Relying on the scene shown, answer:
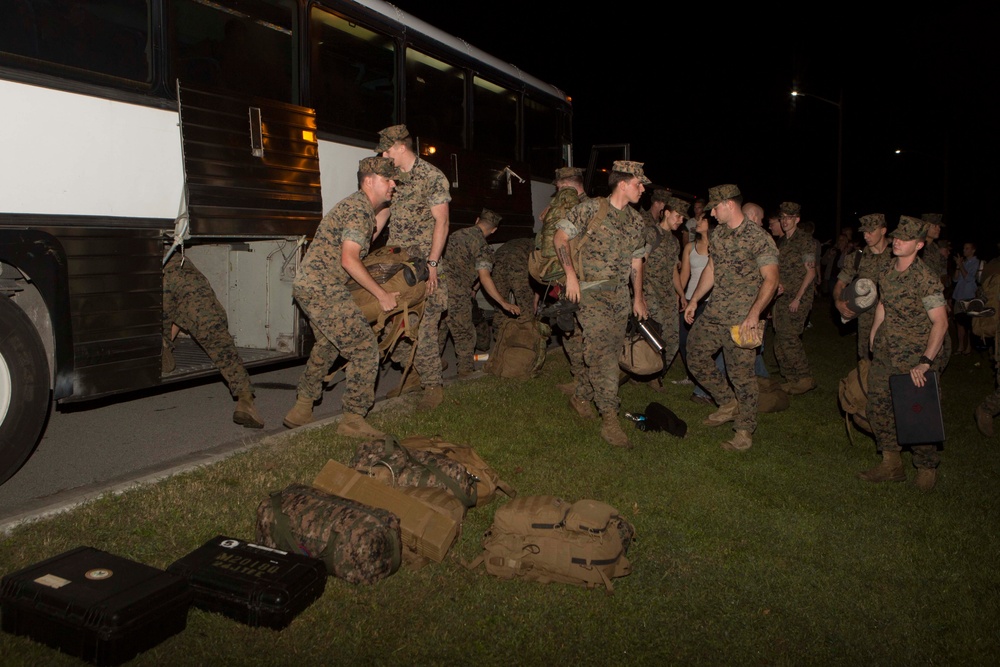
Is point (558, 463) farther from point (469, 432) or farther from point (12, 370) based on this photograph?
point (12, 370)

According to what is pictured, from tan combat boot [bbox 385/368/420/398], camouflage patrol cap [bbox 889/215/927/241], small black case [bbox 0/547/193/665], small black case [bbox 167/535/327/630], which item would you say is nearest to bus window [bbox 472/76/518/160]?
tan combat boot [bbox 385/368/420/398]

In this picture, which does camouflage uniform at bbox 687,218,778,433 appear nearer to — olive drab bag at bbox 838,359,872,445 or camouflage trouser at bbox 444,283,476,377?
olive drab bag at bbox 838,359,872,445

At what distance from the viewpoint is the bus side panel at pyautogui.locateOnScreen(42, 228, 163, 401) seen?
462 centimetres

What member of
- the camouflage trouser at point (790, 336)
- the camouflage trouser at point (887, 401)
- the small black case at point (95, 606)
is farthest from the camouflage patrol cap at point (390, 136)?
the camouflage trouser at point (790, 336)

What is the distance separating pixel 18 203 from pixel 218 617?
106 inches

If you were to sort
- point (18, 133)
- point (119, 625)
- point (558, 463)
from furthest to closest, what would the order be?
point (558, 463), point (18, 133), point (119, 625)

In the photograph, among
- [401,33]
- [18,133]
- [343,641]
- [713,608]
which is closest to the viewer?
[343,641]

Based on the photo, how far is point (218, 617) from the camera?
324 cm

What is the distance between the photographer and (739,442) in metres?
6.21

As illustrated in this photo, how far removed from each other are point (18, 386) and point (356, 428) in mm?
2118

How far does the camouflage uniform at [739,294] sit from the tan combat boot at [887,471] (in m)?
0.94

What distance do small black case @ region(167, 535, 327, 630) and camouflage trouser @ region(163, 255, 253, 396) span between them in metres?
2.58

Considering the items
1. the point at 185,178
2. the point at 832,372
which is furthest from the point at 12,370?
the point at 832,372

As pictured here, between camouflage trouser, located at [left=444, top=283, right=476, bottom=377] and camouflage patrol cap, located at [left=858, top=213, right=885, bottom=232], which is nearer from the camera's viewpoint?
camouflage patrol cap, located at [left=858, top=213, right=885, bottom=232]
